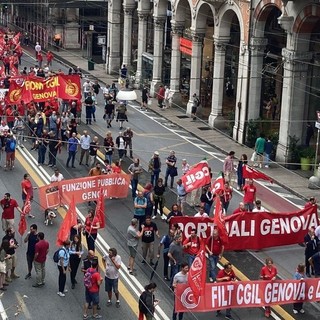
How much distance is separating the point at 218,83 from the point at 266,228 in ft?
66.8

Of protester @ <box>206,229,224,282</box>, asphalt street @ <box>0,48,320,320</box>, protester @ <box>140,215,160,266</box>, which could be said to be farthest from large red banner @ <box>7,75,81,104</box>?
protester @ <box>206,229,224,282</box>

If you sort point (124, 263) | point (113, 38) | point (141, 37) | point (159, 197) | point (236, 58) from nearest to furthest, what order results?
point (124, 263), point (159, 197), point (236, 58), point (141, 37), point (113, 38)

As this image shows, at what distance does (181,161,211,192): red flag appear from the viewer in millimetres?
27406

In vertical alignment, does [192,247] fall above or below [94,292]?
above

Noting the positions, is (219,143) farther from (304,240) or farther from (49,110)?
(304,240)

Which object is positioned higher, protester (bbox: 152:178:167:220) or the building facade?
the building facade

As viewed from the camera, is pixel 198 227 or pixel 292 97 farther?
pixel 292 97

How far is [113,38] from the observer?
59.6 meters

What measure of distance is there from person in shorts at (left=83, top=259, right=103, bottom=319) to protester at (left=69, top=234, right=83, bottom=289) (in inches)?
63.0

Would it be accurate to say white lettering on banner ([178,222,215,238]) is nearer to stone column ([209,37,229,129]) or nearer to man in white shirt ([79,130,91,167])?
man in white shirt ([79,130,91,167])

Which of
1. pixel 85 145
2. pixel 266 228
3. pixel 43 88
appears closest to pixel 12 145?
pixel 85 145

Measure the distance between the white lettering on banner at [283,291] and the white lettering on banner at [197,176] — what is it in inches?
350

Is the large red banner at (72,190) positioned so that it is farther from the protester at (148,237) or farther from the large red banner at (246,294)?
the large red banner at (246,294)

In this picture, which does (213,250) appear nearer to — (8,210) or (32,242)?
(32,242)
